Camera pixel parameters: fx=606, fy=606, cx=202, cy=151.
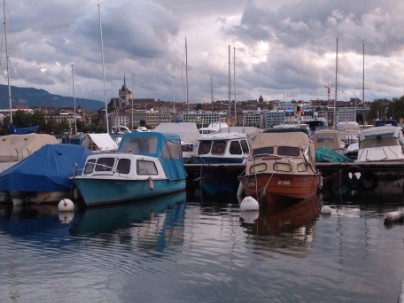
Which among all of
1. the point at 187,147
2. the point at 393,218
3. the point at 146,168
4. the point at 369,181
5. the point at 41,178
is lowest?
the point at 369,181

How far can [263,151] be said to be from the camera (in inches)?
1121

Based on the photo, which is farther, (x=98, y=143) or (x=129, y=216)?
(x=98, y=143)

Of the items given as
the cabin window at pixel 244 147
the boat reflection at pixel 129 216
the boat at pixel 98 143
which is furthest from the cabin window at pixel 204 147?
the boat at pixel 98 143

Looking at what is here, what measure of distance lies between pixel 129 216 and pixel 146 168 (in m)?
4.34

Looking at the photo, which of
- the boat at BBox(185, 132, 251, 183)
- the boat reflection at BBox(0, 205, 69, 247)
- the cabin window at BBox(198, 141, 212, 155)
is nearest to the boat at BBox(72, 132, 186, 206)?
the boat reflection at BBox(0, 205, 69, 247)

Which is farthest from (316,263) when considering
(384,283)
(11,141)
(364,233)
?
(11,141)

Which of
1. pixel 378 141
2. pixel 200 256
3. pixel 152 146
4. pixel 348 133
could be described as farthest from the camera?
pixel 348 133

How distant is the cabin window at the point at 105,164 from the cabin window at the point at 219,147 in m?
12.2

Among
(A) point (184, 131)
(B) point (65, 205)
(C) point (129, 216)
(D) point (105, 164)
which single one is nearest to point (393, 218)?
(C) point (129, 216)

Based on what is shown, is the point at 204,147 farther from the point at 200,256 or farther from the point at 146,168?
the point at 200,256

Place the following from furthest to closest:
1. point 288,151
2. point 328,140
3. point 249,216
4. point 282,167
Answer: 1. point 328,140
2. point 288,151
3. point 282,167
4. point 249,216

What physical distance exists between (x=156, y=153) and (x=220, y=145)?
9567 mm

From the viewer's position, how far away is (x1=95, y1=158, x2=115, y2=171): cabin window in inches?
1051

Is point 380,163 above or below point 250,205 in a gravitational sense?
above
